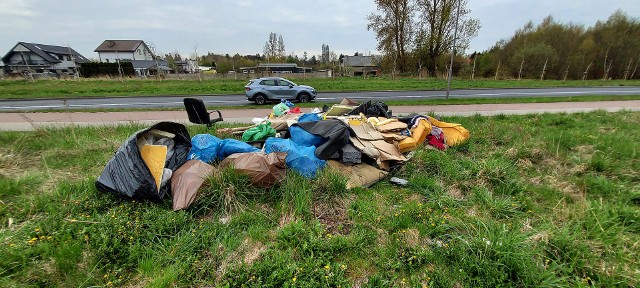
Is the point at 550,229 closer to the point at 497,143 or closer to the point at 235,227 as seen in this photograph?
the point at 235,227

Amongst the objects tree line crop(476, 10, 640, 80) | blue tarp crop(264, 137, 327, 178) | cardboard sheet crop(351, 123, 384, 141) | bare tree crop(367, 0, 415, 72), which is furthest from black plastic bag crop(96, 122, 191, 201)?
tree line crop(476, 10, 640, 80)

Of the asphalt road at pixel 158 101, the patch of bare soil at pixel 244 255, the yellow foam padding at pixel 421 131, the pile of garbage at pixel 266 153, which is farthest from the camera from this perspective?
the asphalt road at pixel 158 101

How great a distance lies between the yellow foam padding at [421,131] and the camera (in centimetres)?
476

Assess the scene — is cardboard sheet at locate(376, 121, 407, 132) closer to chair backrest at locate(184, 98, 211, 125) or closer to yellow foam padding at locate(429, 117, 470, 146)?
yellow foam padding at locate(429, 117, 470, 146)

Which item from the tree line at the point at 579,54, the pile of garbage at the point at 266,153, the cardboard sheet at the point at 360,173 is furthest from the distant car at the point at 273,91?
the tree line at the point at 579,54

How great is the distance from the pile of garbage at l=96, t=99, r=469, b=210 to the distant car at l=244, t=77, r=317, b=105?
25.7ft

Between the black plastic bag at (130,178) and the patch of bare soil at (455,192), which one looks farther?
the patch of bare soil at (455,192)

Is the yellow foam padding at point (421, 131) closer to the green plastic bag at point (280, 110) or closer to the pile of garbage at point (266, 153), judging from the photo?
the pile of garbage at point (266, 153)

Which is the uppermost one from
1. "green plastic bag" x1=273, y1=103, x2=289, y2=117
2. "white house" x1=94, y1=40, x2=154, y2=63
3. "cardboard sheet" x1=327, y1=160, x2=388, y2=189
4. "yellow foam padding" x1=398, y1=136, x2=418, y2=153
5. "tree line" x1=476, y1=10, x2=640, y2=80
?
"white house" x1=94, y1=40, x2=154, y2=63

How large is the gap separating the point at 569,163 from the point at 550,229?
2.75 m

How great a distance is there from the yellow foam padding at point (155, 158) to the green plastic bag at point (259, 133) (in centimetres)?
168

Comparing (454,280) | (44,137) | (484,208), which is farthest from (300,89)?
(454,280)

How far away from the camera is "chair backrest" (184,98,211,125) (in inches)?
204

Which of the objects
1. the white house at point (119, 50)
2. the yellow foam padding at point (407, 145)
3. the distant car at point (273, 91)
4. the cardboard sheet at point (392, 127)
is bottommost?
the yellow foam padding at point (407, 145)
